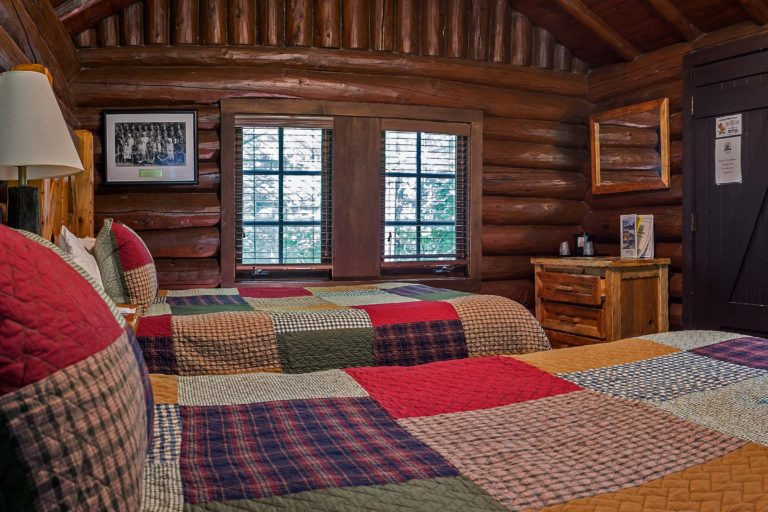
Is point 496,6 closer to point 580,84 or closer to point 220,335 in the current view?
point 580,84

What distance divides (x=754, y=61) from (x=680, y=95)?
61 cm

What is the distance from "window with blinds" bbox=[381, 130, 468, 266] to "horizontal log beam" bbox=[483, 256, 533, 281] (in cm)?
26

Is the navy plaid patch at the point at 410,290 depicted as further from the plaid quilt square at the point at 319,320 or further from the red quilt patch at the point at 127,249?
the red quilt patch at the point at 127,249

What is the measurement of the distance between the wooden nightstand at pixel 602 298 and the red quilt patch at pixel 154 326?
329 centimetres

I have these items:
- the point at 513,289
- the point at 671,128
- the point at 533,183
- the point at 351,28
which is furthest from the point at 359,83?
the point at 671,128

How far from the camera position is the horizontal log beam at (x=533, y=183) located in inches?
218

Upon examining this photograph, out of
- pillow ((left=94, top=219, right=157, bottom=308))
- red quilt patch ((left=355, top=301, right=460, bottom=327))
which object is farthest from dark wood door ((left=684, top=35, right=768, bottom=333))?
pillow ((left=94, top=219, right=157, bottom=308))

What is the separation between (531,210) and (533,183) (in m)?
0.24

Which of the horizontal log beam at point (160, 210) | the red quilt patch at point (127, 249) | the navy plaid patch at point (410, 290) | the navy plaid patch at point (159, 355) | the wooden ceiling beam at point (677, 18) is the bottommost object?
the navy plaid patch at point (159, 355)

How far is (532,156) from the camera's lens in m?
5.63

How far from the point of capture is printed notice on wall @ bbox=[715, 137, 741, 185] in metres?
4.48

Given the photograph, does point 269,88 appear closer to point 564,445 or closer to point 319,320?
point 319,320

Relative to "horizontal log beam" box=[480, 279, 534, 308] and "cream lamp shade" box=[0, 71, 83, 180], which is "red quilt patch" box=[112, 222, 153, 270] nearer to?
"cream lamp shade" box=[0, 71, 83, 180]

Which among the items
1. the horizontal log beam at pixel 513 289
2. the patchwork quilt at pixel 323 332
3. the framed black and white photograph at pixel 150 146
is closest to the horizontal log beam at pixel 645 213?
the horizontal log beam at pixel 513 289
